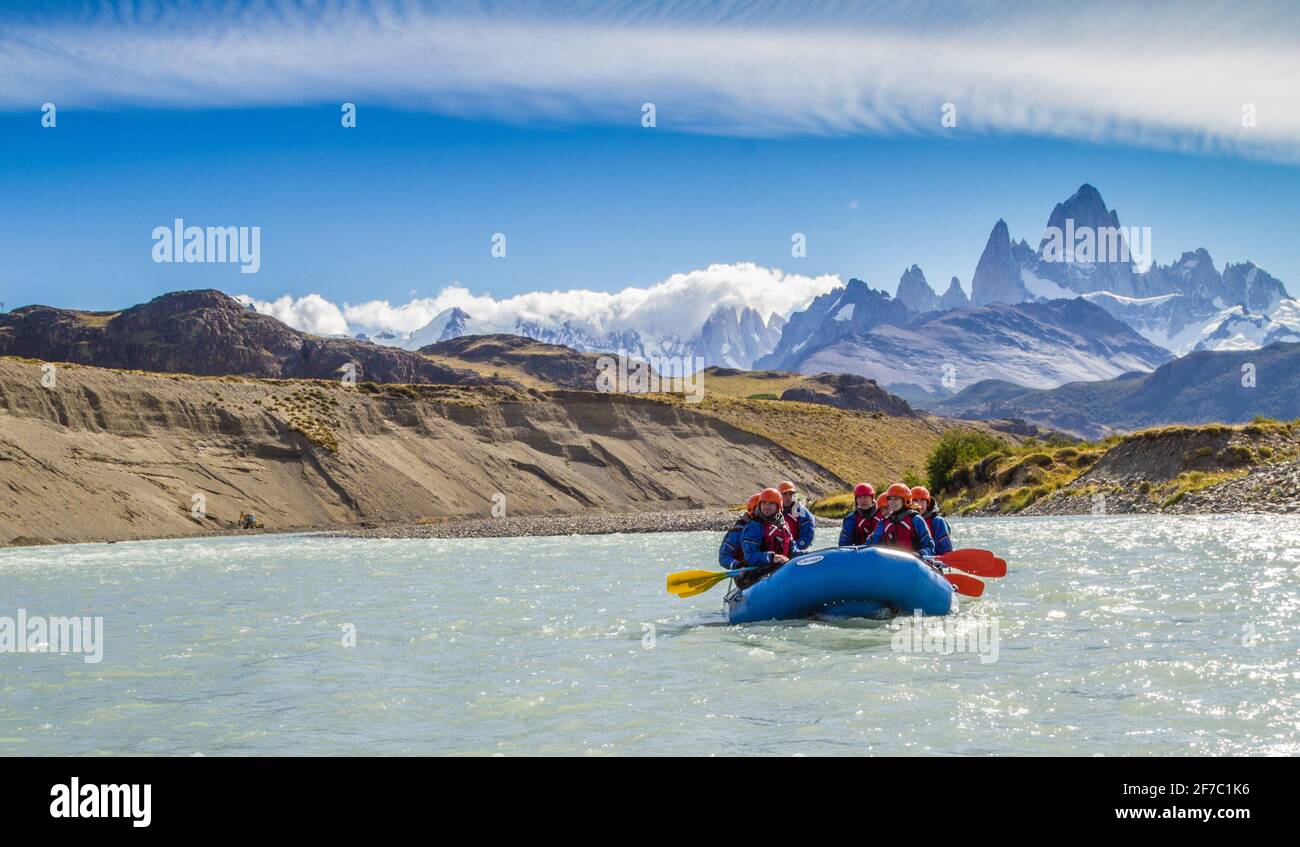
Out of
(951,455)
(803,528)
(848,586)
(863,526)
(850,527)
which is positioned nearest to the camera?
(848,586)

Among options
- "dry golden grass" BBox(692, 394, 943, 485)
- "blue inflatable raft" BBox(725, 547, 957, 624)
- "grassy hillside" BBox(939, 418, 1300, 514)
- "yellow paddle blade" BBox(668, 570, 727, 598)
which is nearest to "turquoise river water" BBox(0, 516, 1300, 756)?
"blue inflatable raft" BBox(725, 547, 957, 624)

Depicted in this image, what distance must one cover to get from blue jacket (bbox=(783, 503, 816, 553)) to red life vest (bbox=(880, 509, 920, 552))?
132 centimetres

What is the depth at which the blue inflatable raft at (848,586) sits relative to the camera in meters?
17.5

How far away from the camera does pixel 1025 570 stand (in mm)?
26469

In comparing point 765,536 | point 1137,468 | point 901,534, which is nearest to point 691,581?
point 765,536

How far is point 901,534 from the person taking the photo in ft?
64.2

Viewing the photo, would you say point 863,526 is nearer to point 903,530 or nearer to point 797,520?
point 903,530

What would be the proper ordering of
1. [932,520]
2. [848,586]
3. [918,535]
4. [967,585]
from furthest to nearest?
[932,520] < [967,585] < [918,535] < [848,586]

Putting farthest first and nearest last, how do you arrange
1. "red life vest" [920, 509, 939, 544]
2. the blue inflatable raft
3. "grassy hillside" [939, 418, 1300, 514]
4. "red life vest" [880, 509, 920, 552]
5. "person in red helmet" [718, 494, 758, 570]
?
"grassy hillside" [939, 418, 1300, 514], "red life vest" [920, 509, 939, 544], "person in red helmet" [718, 494, 758, 570], "red life vest" [880, 509, 920, 552], the blue inflatable raft

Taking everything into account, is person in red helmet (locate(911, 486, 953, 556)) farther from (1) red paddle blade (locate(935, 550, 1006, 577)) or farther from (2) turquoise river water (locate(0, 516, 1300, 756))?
(2) turquoise river water (locate(0, 516, 1300, 756))

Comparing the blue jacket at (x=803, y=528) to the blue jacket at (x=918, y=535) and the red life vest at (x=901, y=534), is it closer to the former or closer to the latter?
the blue jacket at (x=918, y=535)

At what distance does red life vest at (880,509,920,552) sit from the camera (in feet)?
64.2

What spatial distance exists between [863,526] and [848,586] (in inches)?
105

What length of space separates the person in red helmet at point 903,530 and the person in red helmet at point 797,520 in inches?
45.2
